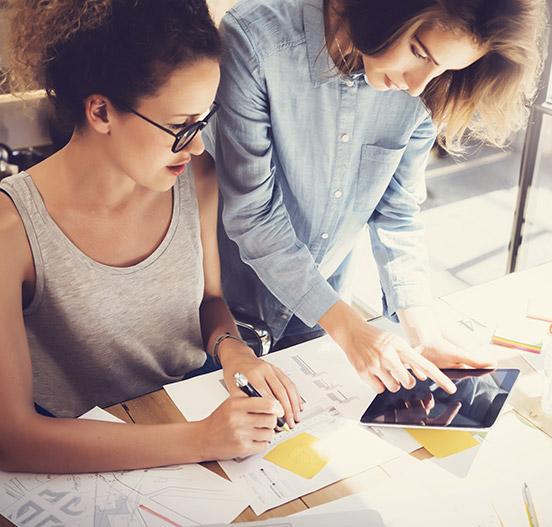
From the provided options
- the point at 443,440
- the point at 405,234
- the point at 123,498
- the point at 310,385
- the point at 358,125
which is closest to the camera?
the point at 123,498

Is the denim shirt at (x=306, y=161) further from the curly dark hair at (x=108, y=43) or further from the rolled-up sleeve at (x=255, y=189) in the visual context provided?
the curly dark hair at (x=108, y=43)

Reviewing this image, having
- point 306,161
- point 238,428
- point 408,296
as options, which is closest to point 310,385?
point 238,428

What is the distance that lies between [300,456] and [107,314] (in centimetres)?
45

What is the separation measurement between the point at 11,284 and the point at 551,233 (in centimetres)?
268

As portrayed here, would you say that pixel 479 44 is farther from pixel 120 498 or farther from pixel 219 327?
pixel 120 498

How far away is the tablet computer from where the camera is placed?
3.88 ft

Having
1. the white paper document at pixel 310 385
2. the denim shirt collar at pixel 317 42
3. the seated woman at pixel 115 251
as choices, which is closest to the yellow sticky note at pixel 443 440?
the white paper document at pixel 310 385

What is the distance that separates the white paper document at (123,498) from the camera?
3.28 feet

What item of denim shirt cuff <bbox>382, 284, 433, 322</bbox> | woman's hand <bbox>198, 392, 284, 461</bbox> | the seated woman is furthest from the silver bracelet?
denim shirt cuff <bbox>382, 284, 433, 322</bbox>

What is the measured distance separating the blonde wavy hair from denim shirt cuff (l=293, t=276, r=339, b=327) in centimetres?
39

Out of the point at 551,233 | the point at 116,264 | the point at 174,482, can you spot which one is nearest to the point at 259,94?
the point at 116,264

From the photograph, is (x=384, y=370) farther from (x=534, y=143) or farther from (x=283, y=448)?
(x=534, y=143)

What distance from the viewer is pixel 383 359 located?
49.4 inches

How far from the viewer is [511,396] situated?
129 cm
